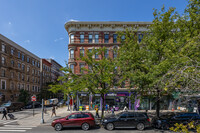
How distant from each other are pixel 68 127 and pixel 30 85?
3691 cm

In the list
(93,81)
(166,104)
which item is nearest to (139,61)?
(93,81)

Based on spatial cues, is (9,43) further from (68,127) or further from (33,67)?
(68,127)

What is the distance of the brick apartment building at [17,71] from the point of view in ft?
104

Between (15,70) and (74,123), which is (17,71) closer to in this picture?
(15,70)

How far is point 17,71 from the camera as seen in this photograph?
36.7m

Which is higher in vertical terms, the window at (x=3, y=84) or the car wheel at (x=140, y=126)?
the window at (x=3, y=84)

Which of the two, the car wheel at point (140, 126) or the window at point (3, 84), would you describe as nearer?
the car wheel at point (140, 126)

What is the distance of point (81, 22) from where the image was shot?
2508 cm

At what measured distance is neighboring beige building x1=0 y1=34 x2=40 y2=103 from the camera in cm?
3158

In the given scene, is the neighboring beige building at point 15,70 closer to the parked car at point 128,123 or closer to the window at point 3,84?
the window at point 3,84

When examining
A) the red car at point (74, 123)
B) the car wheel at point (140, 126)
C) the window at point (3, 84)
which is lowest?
the car wheel at point (140, 126)

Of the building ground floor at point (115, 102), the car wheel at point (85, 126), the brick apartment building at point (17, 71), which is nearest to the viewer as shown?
the car wheel at point (85, 126)

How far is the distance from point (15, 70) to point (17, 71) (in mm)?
992

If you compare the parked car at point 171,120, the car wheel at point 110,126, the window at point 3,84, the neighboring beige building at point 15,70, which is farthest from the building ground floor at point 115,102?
the window at point 3,84
